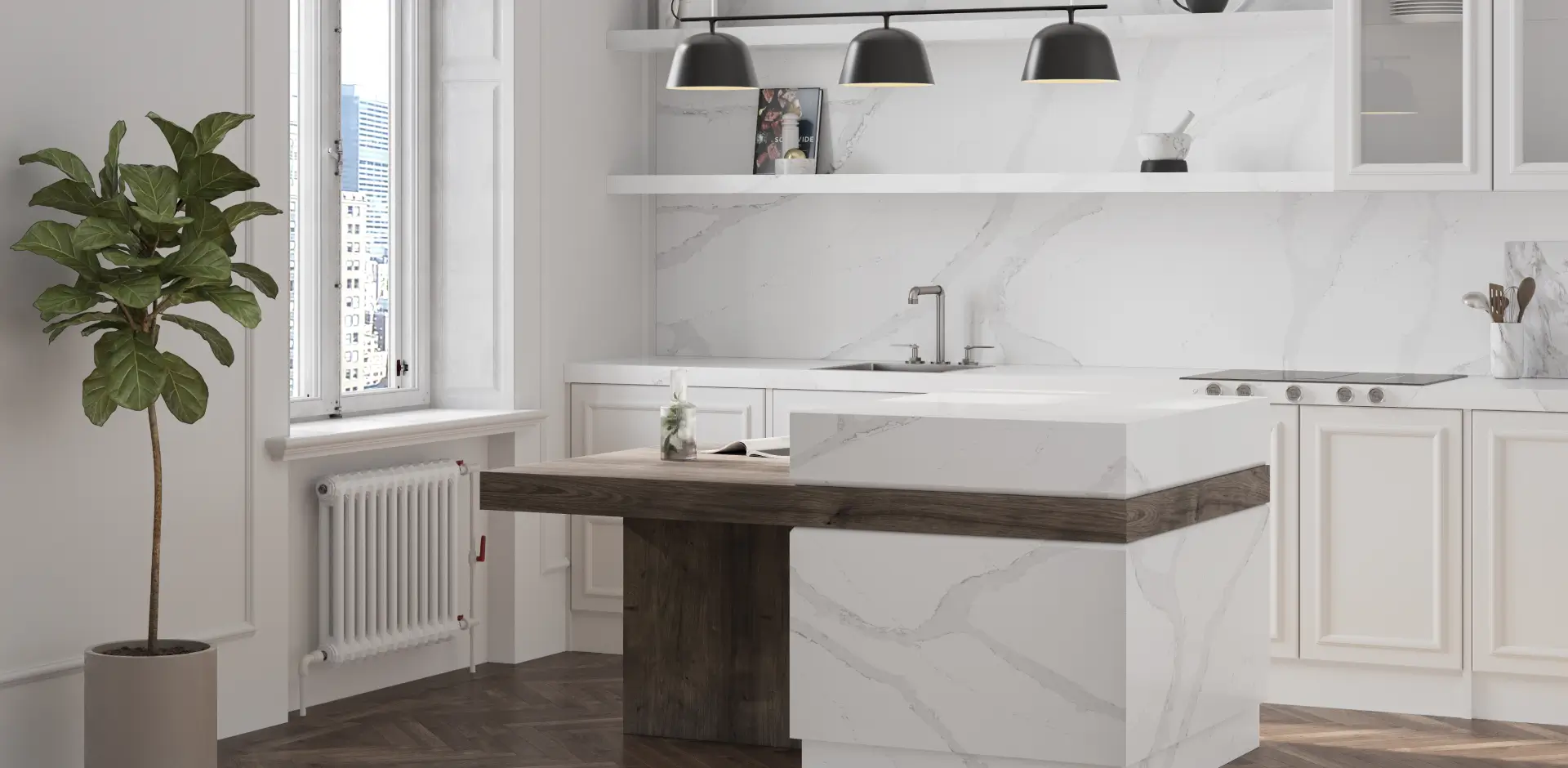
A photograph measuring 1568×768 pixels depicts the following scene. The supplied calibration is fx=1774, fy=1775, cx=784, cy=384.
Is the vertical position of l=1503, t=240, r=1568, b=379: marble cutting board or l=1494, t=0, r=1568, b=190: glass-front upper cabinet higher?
l=1494, t=0, r=1568, b=190: glass-front upper cabinet

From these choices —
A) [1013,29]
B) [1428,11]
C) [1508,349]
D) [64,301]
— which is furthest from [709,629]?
[1428,11]

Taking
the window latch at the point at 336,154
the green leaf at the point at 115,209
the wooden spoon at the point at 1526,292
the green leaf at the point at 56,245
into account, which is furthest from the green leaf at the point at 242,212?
the wooden spoon at the point at 1526,292

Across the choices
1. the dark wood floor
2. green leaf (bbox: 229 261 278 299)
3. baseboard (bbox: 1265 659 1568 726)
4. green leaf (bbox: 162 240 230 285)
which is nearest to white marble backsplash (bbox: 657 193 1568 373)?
baseboard (bbox: 1265 659 1568 726)

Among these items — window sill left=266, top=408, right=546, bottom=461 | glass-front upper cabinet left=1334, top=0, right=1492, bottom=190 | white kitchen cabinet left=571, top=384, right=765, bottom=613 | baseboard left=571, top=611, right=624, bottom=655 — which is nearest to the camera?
window sill left=266, top=408, right=546, bottom=461

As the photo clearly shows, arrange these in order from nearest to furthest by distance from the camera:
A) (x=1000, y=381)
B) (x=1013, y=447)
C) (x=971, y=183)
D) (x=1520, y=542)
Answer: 1. (x=1013, y=447)
2. (x=1520, y=542)
3. (x=1000, y=381)
4. (x=971, y=183)

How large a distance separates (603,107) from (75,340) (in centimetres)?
252

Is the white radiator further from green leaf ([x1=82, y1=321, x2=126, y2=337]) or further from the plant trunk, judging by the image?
green leaf ([x1=82, y1=321, x2=126, y2=337])

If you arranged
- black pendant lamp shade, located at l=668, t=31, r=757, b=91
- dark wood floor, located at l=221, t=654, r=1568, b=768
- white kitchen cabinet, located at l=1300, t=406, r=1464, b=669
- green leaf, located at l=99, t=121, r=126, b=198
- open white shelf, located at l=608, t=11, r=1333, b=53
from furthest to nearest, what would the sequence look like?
open white shelf, located at l=608, t=11, r=1333, b=53 → white kitchen cabinet, located at l=1300, t=406, r=1464, b=669 → dark wood floor, located at l=221, t=654, r=1568, b=768 → black pendant lamp shade, located at l=668, t=31, r=757, b=91 → green leaf, located at l=99, t=121, r=126, b=198

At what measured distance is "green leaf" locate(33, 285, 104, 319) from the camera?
12.7 ft

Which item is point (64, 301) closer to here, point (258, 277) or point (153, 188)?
point (153, 188)

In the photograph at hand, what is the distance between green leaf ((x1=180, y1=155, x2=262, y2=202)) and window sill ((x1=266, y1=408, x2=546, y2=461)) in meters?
0.90

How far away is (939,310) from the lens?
6.20 meters

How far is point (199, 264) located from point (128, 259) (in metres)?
0.15

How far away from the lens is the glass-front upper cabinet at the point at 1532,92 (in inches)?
203
